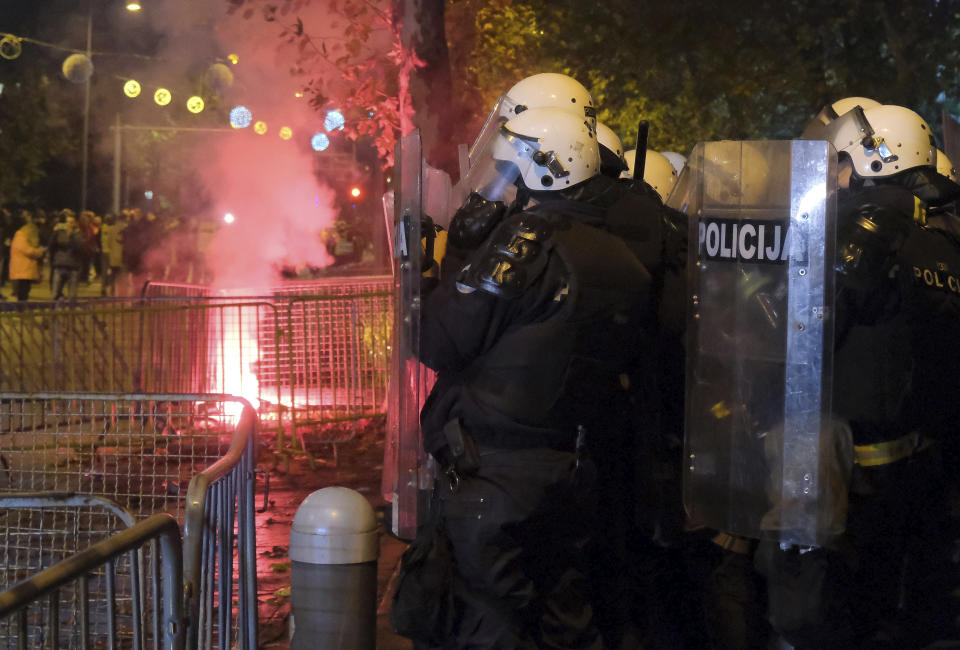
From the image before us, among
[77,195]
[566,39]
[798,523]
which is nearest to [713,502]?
[798,523]

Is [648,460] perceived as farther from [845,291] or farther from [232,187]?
[232,187]

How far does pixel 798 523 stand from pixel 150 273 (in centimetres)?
1782

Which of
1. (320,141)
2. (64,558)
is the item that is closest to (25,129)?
(320,141)

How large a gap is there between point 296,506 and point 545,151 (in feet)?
13.4

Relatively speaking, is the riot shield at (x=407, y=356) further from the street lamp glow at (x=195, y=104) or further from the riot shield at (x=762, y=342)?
the street lamp glow at (x=195, y=104)

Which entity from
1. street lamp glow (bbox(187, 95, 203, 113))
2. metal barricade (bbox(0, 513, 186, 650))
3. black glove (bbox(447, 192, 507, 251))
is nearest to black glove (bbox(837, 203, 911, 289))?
black glove (bbox(447, 192, 507, 251))

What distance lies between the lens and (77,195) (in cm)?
4491

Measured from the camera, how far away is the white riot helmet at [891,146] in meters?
3.96

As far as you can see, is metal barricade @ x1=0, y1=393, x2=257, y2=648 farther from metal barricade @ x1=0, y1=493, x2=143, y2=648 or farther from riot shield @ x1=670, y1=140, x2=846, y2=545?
riot shield @ x1=670, y1=140, x2=846, y2=545

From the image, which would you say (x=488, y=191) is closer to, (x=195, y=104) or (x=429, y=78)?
(x=429, y=78)

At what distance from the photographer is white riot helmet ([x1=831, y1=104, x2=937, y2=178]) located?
396cm

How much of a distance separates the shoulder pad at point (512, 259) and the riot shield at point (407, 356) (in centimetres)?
23

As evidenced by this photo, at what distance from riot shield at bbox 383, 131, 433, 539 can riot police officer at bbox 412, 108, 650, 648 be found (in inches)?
4.0

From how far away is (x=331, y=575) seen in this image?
343 centimetres
